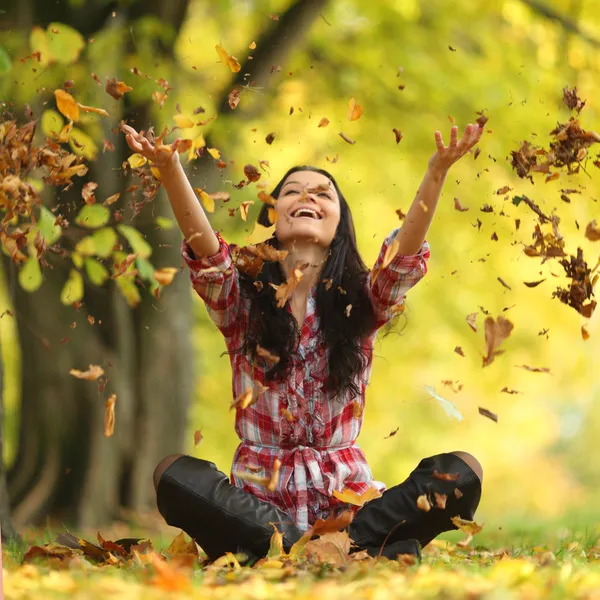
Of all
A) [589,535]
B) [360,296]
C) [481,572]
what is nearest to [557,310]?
[589,535]

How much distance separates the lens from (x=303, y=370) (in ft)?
11.4

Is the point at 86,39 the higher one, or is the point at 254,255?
the point at 86,39

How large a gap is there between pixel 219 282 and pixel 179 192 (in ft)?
1.26

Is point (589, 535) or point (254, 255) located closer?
point (254, 255)

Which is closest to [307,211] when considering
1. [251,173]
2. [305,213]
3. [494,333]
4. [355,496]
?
[305,213]

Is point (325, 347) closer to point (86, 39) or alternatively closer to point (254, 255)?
point (254, 255)

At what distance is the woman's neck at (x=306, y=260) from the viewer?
3.51m

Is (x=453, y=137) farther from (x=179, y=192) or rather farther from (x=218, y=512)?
(x=218, y=512)

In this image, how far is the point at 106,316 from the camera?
6.01 m

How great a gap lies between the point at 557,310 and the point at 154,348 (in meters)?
4.64

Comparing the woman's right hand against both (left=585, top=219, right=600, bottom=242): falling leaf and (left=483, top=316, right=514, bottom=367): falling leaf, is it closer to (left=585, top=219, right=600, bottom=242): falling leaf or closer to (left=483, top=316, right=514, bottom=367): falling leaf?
(left=483, top=316, right=514, bottom=367): falling leaf

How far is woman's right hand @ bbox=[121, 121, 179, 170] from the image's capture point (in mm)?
2965

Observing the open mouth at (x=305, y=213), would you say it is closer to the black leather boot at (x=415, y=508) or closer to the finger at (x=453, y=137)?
the finger at (x=453, y=137)

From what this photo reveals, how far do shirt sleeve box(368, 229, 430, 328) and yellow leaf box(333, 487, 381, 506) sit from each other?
685 millimetres
